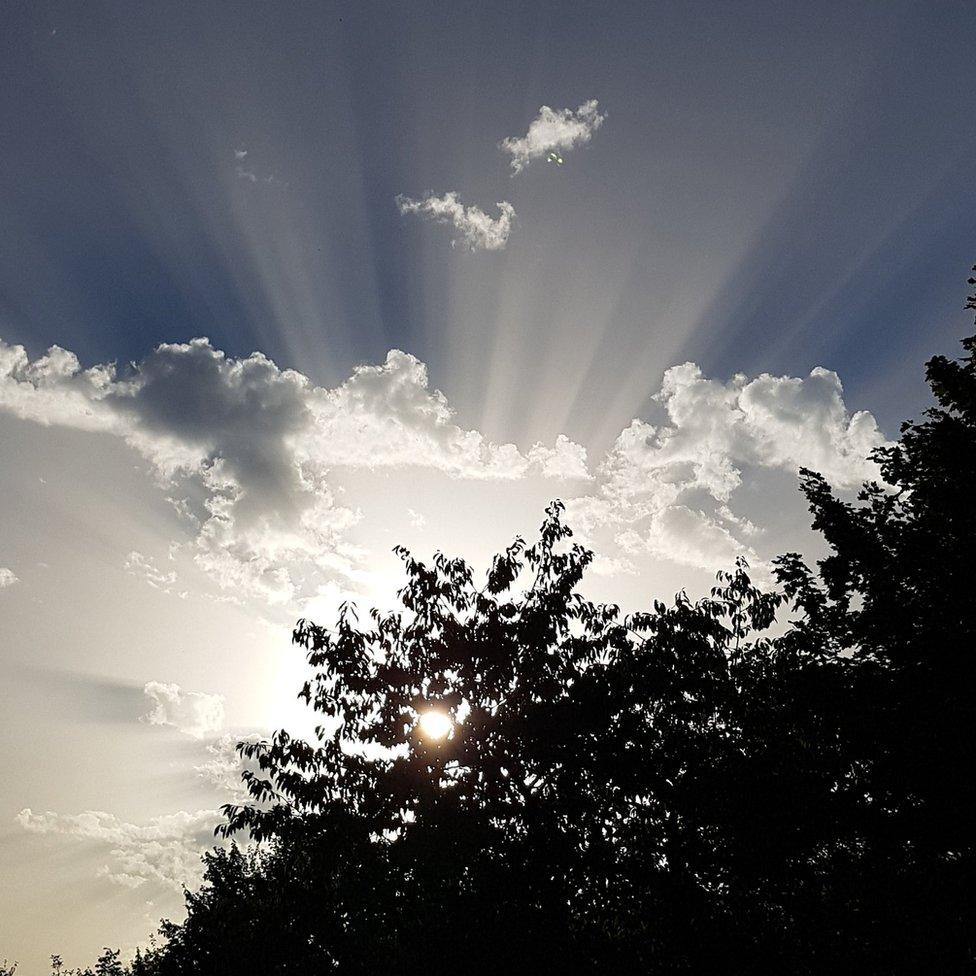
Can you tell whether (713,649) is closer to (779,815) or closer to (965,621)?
(779,815)

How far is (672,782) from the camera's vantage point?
13.2 m

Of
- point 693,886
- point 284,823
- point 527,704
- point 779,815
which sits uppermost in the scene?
point 527,704

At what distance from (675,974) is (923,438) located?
15291 millimetres

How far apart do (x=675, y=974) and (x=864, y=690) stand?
7918mm

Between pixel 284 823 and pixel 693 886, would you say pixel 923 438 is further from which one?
pixel 284 823

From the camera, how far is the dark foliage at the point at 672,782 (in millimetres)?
11539

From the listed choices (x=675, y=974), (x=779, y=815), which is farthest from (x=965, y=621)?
(x=675, y=974)

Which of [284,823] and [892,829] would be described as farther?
[284,823]

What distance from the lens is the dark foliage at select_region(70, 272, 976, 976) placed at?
11539 millimetres

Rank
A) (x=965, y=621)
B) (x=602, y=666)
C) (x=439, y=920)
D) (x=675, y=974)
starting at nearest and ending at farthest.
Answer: (x=675, y=974)
(x=439, y=920)
(x=965, y=621)
(x=602, y=666)

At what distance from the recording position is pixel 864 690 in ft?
47.3

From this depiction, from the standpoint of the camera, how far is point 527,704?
14.5 metres

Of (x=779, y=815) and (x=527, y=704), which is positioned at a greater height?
(x=527, y=704)

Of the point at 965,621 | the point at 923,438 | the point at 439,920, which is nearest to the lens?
the point at 439,920
